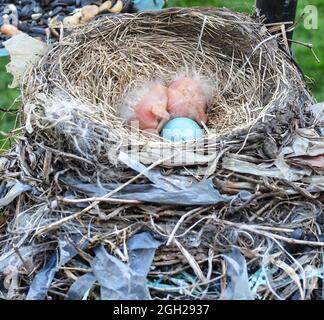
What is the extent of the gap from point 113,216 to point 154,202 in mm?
112

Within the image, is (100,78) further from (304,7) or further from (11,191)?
(304,7)

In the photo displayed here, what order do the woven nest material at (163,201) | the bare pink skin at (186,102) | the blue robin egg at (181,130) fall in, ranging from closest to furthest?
the woven nest material at (163,201), the blue robin egg at (181,130), the bare pink skin at (186,102)

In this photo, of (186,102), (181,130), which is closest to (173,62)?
(186,102)

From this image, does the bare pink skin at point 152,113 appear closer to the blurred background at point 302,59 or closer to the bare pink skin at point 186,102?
the bare pink skin at point 186,102

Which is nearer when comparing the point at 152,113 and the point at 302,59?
the point at 152,113

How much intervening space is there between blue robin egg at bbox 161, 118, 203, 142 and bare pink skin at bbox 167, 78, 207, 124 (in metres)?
0.05

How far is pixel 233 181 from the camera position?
6.41 ft

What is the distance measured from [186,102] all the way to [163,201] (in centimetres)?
63

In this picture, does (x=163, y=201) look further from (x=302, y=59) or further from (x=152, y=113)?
(x=302, y=59)

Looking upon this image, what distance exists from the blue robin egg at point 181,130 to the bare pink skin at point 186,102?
0.17 ft

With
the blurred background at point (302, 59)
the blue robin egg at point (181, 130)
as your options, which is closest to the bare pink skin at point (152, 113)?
the blue robin egg at point (181, 130)

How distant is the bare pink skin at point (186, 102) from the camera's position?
7.91 feet

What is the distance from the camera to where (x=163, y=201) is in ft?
6.11

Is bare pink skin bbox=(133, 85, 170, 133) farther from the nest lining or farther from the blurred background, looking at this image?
the blurred background
